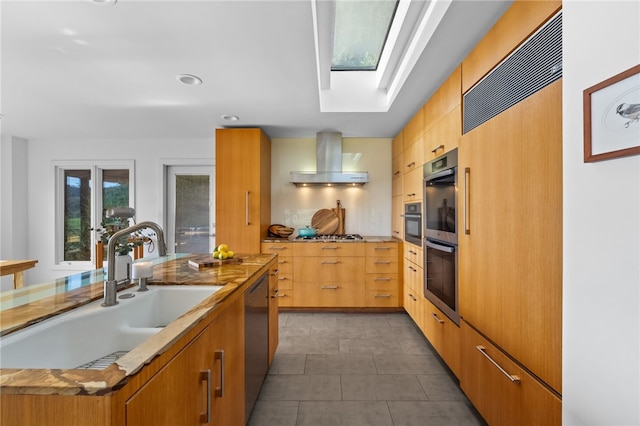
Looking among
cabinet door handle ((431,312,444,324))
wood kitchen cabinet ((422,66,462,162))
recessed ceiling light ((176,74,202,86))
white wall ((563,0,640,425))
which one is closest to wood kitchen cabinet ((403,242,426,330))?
cabinet door handle ((431,312,444,324))

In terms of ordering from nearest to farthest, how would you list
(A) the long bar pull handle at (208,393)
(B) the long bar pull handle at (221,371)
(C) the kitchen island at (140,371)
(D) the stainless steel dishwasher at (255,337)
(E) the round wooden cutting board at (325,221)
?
(C) the kitchen island at (140,371) < (A) the long bar pull handle at (208,393) < (B) the long bar pull handle at (221,371) < (D) the stainless steel dishwasher at (255,337) < (E) the round wooden cutting board at (325,221)

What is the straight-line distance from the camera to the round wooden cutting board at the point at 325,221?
4.15 m

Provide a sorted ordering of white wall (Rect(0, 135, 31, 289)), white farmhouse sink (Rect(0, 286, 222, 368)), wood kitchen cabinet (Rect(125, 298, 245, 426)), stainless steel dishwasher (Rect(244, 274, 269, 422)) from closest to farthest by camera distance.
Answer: wood kitchen cabinet (Rect(125, 298, 245, 426)) → white farmhouse sink (Rect(0, 286, 222, 368)) → stainless steel dishwasher (Rect(244, 274, 269, 422)) → white wall (Rect(0, 135, 31, 289))

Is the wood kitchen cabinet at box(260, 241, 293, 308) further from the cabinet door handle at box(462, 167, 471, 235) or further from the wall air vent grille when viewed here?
the wall air vent grille

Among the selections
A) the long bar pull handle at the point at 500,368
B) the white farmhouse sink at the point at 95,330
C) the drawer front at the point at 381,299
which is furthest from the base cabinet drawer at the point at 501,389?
the drawer front at the point at 381,299

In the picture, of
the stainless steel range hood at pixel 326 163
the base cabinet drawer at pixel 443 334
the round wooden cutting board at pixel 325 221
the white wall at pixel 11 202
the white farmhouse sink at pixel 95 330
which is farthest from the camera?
the round wooden cutting board at pixel 325 221

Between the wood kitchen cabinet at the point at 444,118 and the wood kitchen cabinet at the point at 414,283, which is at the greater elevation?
the wood kitchen cabinet at the point at 444,118

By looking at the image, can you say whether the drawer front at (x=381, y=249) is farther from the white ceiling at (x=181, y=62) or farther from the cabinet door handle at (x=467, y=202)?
the cabinet door handle at (x=467, y=202)

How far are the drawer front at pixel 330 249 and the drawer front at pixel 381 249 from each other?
0.29ft

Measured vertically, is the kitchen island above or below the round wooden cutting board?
below

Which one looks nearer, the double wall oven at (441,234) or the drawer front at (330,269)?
the double wall oven at (441,234)

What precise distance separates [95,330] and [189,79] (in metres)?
2.03

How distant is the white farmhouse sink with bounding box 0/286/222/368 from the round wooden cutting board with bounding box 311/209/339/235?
2.84 metres

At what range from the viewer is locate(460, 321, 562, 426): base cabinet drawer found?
1160 mm
